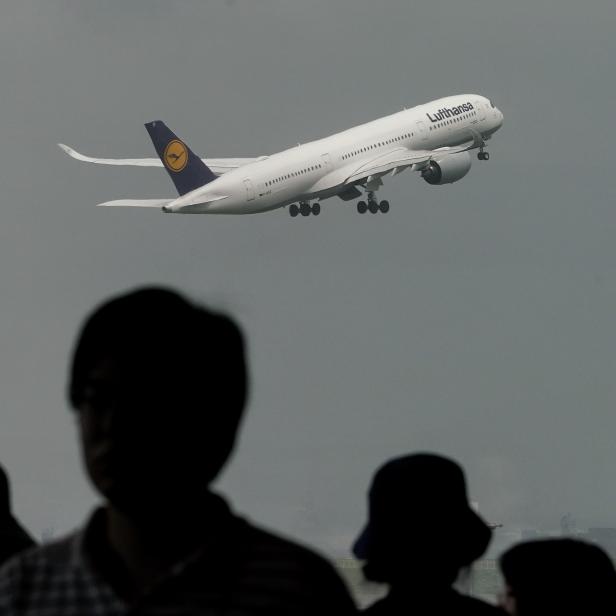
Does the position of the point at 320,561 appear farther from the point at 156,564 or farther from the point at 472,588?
the point at 472,588

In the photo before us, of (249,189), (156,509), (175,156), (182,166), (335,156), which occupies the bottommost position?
(156,509)

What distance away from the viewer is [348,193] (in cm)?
15138

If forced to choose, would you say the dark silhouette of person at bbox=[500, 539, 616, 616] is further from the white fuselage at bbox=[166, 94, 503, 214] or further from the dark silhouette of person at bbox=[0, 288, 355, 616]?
the white fuselage at bbox=[166, 94, 503, 214]

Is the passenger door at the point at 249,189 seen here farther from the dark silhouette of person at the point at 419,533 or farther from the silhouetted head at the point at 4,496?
the dark silhouette of person at the point at 419,533

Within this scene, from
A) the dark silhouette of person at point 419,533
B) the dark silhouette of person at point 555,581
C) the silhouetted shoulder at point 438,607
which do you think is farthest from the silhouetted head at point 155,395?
the silhouetted shoulder at point 438,607

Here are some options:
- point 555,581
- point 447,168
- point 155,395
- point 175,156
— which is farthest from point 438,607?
point 447,168

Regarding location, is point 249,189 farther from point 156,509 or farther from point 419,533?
point 156,509

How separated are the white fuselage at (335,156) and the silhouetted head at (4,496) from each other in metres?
119

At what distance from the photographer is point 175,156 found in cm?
14288

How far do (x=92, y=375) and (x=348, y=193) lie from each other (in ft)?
474

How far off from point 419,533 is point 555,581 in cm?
97

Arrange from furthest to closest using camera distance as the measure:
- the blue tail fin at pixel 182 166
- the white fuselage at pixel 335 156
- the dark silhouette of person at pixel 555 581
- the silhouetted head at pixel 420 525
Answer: the blue tail fin at pixel 182 166 < the white fuselage at pixel 335 156 < the silhouetted head at pixel 420 525 < the dark silhouette of person at pixel 555 581

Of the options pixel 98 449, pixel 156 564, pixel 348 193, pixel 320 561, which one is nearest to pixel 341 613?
pixel 320 561

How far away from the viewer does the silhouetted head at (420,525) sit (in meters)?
10.9
